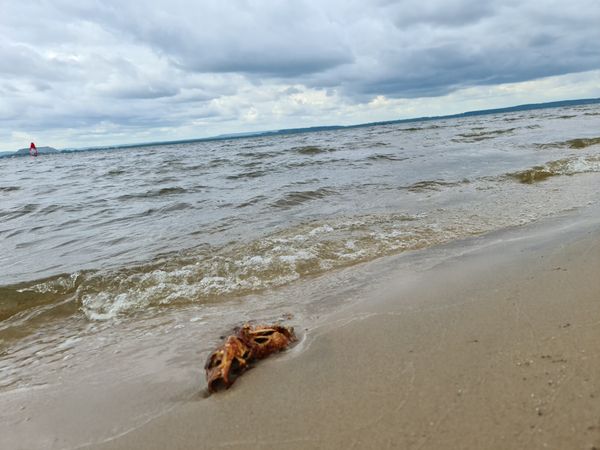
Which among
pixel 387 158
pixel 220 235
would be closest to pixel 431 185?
pixel 220 235

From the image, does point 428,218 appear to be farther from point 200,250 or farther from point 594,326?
point 594,326

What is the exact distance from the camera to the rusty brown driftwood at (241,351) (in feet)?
9.91

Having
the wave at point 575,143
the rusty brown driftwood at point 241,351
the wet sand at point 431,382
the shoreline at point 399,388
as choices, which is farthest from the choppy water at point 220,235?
the wave at point 575,143

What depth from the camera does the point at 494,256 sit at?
5363 millimetres

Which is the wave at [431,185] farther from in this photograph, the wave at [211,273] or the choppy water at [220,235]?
the wave at [211,273]

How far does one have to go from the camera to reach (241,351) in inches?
127

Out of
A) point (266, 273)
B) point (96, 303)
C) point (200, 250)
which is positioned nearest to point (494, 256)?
point (266, 273)

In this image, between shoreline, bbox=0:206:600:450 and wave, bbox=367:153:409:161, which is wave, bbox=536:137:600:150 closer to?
wave, bbox=367:153:409:161

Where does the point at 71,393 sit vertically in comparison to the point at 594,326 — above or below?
below

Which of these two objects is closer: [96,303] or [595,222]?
[96,303]

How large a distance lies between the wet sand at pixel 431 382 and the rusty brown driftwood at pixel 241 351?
10 cm

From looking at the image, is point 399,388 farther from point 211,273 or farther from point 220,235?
point 220,235

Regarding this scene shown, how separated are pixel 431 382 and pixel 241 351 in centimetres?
140

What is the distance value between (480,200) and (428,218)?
6.96ft
